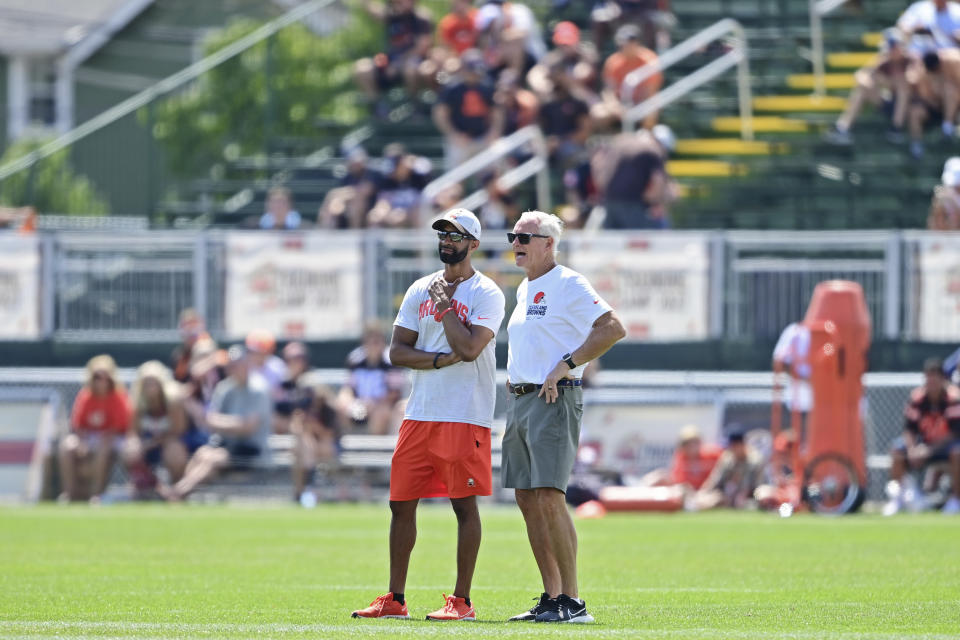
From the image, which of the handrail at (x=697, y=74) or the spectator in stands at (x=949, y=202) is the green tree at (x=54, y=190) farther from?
the spectator in stands at (x=949, y=202)

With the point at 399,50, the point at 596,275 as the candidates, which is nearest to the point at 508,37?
the point at 399,50

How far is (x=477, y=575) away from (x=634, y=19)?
16537 millimetres

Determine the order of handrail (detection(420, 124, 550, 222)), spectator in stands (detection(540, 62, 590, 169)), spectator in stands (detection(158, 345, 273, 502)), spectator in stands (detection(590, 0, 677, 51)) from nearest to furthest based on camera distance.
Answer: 1. spectator in stands (detection(158, 345, 273, 502))
2. handrail (detection(420, 124, 550, 222))
3. spectator in stands (detection(540, 62, 590, 169))
4. spectator in stands (detection(590, 0, 677, 51))

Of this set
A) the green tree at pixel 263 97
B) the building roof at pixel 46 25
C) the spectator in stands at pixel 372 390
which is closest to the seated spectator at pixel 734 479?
the spectator in stands at pixel 372 390

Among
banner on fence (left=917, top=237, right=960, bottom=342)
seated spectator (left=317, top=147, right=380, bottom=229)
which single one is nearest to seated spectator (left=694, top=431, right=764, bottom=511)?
banner on fence (left=917, top=237, right=960, bottom=342)

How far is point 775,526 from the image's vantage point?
1778cm

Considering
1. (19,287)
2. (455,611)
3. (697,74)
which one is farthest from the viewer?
(697,74)

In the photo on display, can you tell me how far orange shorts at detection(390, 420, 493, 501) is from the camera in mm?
9984

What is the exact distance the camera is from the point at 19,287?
79.4 feet

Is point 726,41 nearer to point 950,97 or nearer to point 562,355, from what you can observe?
point 950,97

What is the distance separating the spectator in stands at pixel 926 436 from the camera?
66.1 ft

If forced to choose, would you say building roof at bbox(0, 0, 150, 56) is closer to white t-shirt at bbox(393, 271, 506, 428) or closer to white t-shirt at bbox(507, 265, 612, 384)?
white t-shirt at bbox(393, 271, 506, 428)

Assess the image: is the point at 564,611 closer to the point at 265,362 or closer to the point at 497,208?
the point at 265,362

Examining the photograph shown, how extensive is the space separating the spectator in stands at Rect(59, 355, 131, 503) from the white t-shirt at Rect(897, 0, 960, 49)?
10766 millimetres
